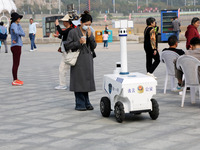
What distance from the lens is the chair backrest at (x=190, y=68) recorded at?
22.6ft

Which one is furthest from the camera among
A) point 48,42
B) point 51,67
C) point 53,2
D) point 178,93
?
point 53,2

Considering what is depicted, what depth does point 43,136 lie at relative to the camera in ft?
17.7

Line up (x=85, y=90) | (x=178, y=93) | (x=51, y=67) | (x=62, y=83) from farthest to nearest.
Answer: (x=51, y=67), (x=62, y=83), (x=178, y=93), (x=85, y=90)

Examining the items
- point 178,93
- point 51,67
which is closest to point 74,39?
point 178,93

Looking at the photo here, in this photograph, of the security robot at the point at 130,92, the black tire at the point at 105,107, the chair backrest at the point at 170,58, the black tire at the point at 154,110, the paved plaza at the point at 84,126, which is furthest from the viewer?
the chair backrest at the point at 170,58

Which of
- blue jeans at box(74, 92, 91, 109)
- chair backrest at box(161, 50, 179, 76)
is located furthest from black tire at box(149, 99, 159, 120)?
chair backrest at box(161, 50, 179, 76)

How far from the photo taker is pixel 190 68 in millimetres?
6930

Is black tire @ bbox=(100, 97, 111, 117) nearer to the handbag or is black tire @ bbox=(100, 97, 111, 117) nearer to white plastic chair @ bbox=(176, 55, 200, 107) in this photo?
the handbag

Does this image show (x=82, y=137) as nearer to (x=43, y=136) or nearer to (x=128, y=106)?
(x=43, y=136)

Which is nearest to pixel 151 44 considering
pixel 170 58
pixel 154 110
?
pixel 170 58

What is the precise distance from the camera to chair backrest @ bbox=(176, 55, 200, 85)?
6.88 metres

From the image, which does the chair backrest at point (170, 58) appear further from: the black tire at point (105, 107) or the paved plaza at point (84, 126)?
the black tire at point (105, 107)

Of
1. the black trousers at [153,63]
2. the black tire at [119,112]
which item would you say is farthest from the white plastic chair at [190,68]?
the black trousers at [153,63]

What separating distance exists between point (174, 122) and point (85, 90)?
61.0 inches
